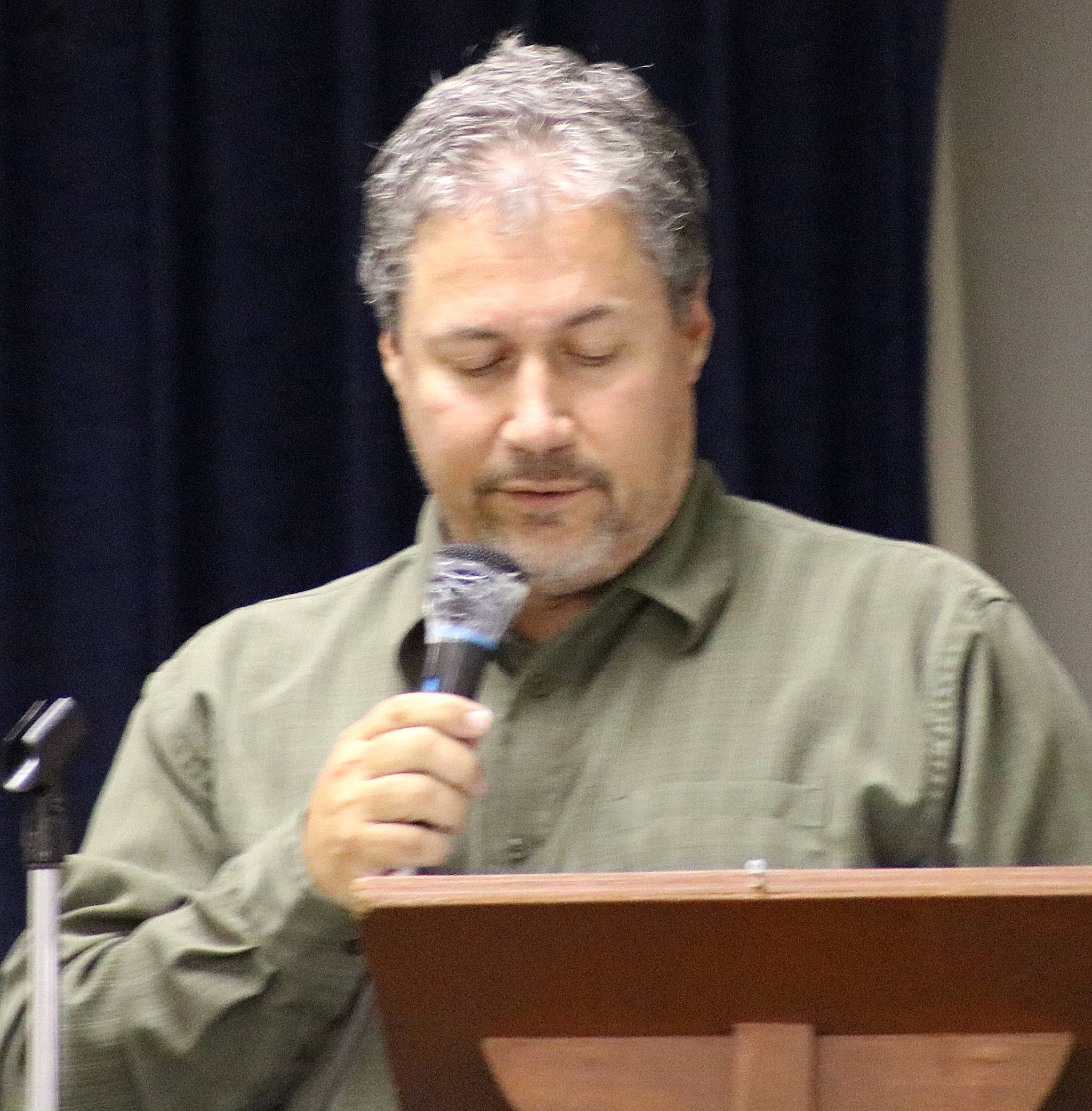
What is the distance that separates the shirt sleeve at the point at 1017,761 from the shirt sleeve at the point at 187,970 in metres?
0.49

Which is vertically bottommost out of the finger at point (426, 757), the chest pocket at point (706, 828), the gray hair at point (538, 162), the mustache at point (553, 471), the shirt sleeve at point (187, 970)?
the shirt sleeve at point (187, 970)

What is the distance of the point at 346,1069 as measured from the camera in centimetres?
141

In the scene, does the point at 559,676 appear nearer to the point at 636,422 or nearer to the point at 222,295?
the point at 636,422

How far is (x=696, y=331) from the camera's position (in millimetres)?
1625

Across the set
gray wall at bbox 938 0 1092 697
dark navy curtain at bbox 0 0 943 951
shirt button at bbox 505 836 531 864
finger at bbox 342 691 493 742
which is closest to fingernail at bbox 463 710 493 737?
finger at bbox 342 691 493 742

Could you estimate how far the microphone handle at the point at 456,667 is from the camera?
122 centimetres

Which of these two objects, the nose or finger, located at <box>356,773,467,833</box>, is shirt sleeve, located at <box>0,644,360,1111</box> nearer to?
finger, located at <box>356,773,467,833</box>

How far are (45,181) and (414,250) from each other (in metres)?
1.14

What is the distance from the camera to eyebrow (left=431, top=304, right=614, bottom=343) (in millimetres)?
1466

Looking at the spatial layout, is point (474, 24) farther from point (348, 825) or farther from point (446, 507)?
point (348, 825)

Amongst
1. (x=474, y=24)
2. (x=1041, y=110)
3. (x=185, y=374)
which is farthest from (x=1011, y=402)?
(x=185, y=374)

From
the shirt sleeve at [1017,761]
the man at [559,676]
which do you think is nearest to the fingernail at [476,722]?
the man at [559,676]

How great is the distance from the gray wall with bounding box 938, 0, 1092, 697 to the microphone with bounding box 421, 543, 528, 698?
1.54 m

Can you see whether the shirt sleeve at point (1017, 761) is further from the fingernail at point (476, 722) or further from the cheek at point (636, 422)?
the fingernail at point (476, 722)
